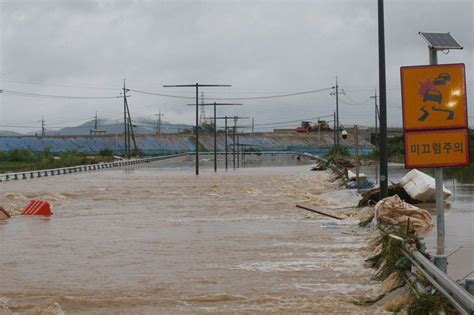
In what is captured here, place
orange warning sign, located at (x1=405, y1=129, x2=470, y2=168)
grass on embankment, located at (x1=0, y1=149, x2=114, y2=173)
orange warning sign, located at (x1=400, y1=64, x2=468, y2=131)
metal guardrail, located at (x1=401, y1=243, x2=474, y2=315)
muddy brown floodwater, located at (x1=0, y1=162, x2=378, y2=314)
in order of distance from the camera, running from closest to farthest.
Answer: metal guardrail, located at (x1=401, y1=243, x2=474, y2=315) < orange warning sign, located at (x1=400, y1=64, x2=468, y2=131) < orange warning sign, located at (x1=405, y1=129, x2=470, y2=168) < muddy brown floodwater, located at (x1=0, y1=162, x2=378, y2=314) < grass on embankment, located at (x1=0, y1=149, x2=114, y2=173)

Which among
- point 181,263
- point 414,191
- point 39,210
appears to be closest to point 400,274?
point 181,263

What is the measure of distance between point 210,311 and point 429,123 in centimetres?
341

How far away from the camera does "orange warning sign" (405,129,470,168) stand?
809cm

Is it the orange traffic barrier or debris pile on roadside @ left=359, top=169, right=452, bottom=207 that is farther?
the orange traffic barrier

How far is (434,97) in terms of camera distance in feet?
26.7

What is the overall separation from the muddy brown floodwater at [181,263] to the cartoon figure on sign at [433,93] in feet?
7.87

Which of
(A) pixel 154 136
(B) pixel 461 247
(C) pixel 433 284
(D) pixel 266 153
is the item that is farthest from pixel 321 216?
(A) pixel 154 136

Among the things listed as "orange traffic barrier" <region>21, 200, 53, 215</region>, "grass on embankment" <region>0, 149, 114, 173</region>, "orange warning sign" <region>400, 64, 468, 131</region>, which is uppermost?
"orange warning sign" <region>400, 64, 468, 131</region>

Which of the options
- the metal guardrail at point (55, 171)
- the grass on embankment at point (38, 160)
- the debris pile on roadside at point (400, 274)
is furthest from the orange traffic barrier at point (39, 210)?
the grass on embankment at point (38, 160)

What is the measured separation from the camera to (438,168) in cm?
823

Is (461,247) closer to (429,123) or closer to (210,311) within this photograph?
(429,123)

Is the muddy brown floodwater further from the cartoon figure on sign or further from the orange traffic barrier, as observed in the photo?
the cartoon figure on sign

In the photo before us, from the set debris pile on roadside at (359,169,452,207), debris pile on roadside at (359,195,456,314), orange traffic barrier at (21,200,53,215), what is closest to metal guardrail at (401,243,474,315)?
debris pile on roadside at (359,195,456,314)

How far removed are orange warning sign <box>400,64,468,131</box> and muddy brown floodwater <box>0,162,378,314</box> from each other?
2310 millimetres
